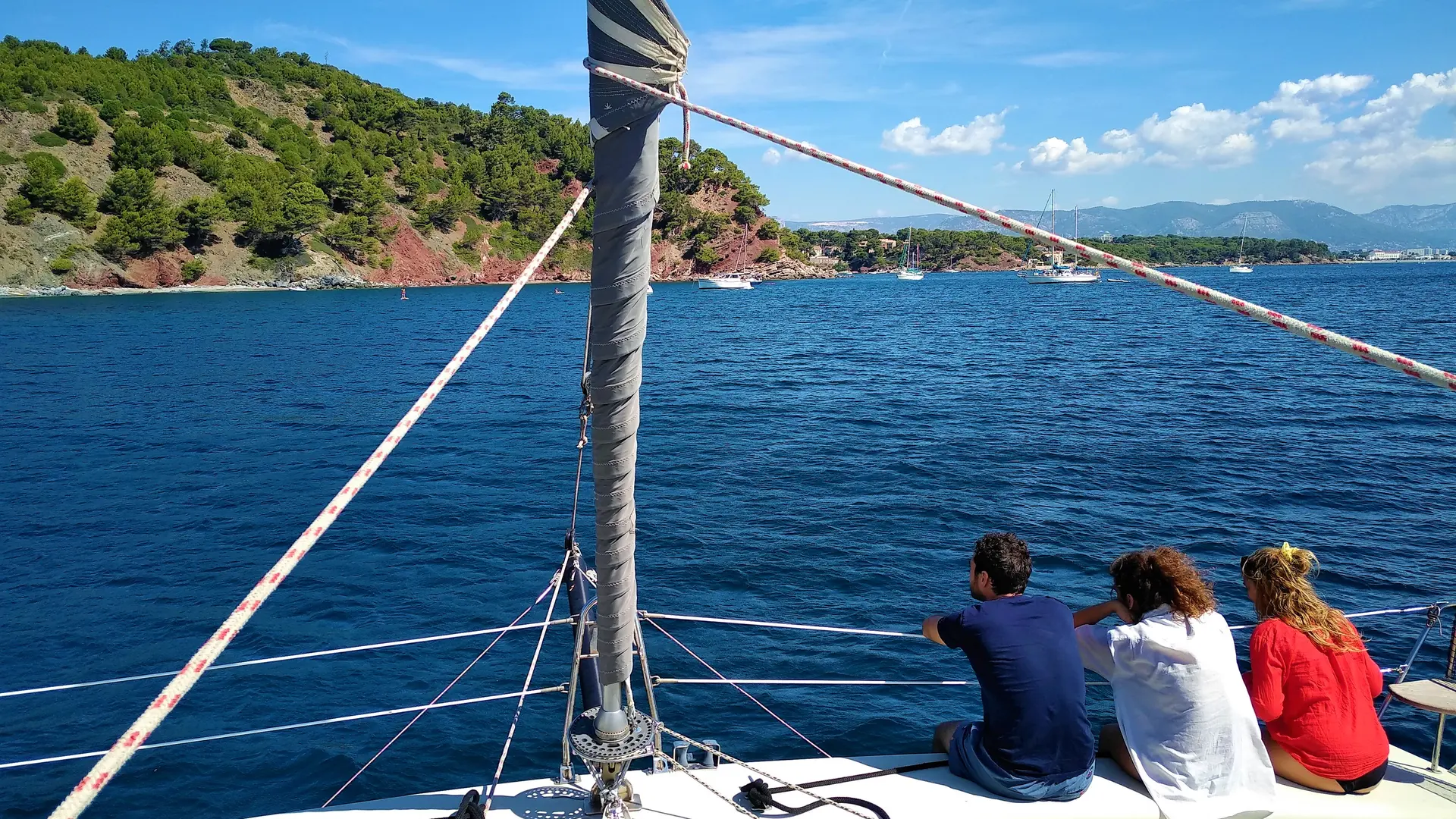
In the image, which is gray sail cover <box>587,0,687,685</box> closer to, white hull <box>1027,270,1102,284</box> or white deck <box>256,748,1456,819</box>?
white deck <box>256,748,1456,819</box>

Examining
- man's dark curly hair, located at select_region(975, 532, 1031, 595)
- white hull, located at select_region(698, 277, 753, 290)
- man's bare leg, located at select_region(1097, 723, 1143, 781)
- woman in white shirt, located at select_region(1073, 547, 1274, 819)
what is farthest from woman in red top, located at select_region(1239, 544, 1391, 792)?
white hull, located at select_region(698, 277, 753, 290)

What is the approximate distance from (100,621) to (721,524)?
846 centimetres

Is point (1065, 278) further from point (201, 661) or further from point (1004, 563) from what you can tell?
point (201, 661)

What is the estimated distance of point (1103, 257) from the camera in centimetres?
277

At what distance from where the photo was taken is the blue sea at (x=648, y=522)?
853 centimetres

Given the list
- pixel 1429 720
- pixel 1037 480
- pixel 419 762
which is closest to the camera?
pixel 419 762

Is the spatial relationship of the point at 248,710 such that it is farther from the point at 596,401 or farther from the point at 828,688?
the point at 596,401

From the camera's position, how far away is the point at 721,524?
14.7 metres

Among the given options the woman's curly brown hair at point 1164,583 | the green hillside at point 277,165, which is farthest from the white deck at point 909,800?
the green hillside at point 277,165

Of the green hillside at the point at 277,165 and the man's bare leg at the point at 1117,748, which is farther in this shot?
the green hillside at the point at 277,165

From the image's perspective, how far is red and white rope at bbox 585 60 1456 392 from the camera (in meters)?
2.59

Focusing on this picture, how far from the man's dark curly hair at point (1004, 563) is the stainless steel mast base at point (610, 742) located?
1.52 meters

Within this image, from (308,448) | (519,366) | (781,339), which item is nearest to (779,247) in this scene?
(781,339)

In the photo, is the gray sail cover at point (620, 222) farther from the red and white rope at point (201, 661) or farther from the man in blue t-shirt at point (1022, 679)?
the man in blue t-shirt at point (1022, 679)
